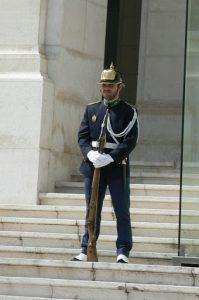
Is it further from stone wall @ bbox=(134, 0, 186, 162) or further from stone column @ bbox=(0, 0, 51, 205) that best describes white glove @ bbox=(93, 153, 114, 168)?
stone wall @ bbox=(134, 0, 186, 162)

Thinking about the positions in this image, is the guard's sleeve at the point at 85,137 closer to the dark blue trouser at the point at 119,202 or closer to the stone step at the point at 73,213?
the dark blue trouser at the point at 119,202

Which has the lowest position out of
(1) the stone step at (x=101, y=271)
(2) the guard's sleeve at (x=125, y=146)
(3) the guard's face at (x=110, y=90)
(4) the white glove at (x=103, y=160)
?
(1) the stone step at (x=101, y=271)

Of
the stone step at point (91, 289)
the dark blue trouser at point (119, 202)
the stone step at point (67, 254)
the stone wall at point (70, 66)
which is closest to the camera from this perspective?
the stone step at point (91, 289)

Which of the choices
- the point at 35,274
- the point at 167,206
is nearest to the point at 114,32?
the point at 167,206

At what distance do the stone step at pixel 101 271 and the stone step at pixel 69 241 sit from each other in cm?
173

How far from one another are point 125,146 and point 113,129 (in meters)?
0.26

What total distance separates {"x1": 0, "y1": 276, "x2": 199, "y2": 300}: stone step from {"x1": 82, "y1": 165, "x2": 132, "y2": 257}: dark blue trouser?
88 centimetres

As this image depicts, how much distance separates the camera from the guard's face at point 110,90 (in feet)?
36.2

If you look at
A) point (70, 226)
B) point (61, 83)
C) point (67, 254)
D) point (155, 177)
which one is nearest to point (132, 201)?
point (70, 226)

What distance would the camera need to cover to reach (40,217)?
13.5 meters

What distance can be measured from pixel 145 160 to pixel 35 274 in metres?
5.42

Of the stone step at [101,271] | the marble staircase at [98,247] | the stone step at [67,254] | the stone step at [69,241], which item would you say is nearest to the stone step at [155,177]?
the marble staircase at [98,247]

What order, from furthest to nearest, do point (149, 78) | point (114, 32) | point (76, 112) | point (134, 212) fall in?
point (114, 32)
point (149, 78)
point (76, 112)
point (134, 212)

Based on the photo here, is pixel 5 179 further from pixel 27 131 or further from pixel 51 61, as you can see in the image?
pixel 51 61
